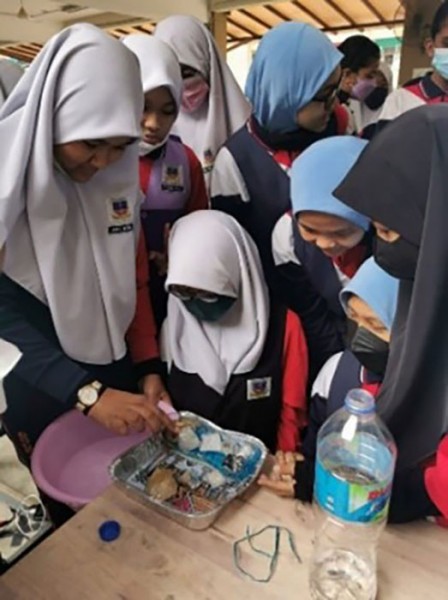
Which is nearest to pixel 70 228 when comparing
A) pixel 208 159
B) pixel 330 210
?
pixel 330 210

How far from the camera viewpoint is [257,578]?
652 mm

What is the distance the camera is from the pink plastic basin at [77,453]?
1098 millimetres

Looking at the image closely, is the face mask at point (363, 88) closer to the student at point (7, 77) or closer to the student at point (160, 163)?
the student at point (160, 163)

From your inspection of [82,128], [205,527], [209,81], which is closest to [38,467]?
[205,527]

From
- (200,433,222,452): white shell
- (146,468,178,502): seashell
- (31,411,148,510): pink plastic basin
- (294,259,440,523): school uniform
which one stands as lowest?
(31,411,148,510): pink plastic basin

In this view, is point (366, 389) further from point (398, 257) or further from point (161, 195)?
point (161, 195)

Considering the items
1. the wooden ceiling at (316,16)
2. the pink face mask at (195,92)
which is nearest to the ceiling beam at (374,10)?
the wooden ceiling at (316,16)

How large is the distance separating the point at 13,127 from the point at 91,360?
0.52 m

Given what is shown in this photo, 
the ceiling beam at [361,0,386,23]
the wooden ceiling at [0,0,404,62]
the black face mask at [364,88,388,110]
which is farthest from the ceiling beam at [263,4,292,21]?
the black face mask at [364,88,388,110]

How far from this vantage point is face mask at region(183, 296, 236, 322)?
1.15m

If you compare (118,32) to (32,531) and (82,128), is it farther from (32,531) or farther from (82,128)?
(32,531)

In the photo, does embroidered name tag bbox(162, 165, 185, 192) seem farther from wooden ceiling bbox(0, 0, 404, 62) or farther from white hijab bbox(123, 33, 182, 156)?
wooden ceiling bbox(0, 0, 404, 62)

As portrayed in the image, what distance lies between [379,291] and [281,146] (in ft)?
2.29

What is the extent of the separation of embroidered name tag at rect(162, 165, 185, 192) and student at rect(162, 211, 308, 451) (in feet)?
0.71
